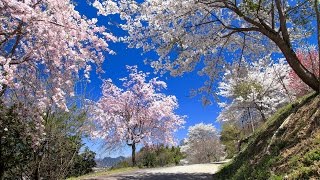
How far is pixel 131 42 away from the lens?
46.1ft

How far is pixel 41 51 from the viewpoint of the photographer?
833 centimetres

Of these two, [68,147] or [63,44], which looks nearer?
[63,44]

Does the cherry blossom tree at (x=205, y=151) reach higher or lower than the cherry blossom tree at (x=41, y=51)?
higher

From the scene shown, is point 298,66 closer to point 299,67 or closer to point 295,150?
point 299,67

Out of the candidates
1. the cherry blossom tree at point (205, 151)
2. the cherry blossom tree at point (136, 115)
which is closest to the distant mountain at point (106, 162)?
the cherry blossom tree at point (136, 115)

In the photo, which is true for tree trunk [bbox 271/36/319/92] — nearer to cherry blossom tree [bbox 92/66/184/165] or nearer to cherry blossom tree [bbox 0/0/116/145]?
cherry blossom tree [bbox 0/0/116/145]

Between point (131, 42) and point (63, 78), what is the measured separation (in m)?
5.59

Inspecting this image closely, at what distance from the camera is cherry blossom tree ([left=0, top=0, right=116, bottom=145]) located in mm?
7320

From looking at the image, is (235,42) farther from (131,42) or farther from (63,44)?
(63,44)

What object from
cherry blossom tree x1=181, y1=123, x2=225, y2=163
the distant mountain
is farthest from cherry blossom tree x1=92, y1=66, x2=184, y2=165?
cherry blossom tree x1=181, y1=123, x2=225, y2=163

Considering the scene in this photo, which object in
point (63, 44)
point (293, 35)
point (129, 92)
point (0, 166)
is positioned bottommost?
point (0, 166)

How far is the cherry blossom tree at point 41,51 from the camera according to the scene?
732cm

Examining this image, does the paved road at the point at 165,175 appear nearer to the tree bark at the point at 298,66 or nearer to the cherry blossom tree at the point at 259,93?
the tree bark at the point at 298,66

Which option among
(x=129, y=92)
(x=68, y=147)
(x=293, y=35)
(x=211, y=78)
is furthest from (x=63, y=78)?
(x=129, y=92)
